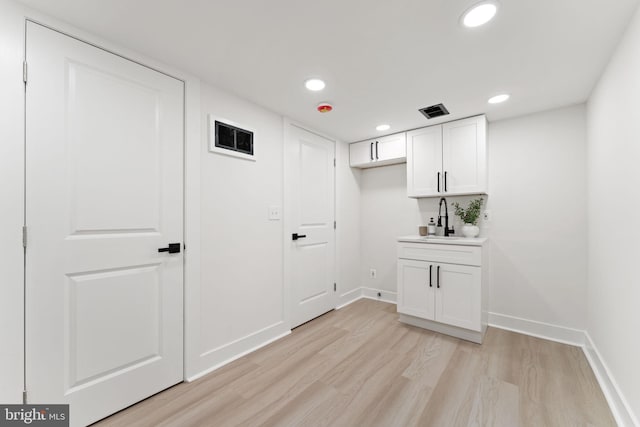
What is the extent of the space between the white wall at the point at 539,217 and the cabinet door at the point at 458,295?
2.11 feet

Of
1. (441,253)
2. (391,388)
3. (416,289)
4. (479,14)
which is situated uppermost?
(479,14)

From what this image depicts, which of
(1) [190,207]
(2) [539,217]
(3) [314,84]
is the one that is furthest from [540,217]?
(1) [190,207]

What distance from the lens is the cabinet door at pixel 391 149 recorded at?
10.7 feet

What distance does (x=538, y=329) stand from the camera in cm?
262

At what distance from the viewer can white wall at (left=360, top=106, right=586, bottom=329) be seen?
2.48 metres

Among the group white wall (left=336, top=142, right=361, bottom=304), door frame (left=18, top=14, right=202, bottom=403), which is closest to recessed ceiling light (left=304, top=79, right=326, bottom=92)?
door frame (left=18, top=14, right=202, bottom=403)

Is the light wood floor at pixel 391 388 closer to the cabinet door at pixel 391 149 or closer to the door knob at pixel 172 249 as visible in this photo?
the door knob at pixel 172 249

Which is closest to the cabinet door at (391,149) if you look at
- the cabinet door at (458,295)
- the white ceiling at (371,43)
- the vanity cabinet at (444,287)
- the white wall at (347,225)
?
the white wall at (347,225)

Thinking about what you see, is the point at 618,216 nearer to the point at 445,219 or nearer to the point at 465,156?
the point at 465,156

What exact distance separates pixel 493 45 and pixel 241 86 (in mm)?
1807

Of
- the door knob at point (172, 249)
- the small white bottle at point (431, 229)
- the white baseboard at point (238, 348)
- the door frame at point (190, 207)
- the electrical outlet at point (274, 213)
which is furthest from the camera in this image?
the small white bottle at point (431, 229)

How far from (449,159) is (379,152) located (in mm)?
894

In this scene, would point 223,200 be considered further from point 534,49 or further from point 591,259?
point 591,259

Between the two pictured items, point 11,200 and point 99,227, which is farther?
point 99,227
